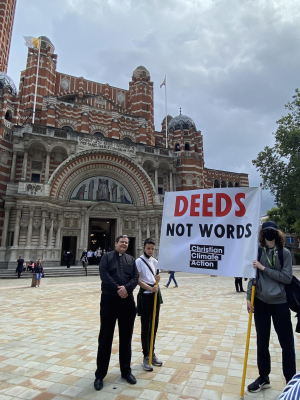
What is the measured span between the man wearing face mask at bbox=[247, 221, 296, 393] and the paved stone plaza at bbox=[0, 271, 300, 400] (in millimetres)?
340

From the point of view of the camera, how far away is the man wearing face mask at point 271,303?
326cm

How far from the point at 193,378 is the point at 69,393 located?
1.73 m

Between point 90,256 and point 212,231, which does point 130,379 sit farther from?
point 90,256

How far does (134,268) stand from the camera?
13.1 ft

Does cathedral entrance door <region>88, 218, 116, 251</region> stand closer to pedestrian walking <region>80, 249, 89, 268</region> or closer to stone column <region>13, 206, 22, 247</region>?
pedestrian walking <region>80, 249, 89, 268</region>

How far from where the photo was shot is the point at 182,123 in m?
34.2

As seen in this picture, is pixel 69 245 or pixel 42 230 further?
pixel 69 245

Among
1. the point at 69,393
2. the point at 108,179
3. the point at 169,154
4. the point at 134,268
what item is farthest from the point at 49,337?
the point at 169,154

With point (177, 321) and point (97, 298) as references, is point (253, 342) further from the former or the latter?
point (97, 298)

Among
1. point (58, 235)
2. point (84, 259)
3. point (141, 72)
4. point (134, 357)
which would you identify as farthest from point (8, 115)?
point (134, 357)

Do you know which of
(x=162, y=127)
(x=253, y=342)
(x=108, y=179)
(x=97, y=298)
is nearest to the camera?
(x=253, y=342)

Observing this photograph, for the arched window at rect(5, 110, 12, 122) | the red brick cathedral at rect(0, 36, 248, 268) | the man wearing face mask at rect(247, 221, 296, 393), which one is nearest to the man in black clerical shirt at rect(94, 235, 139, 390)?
the man wearing face mask at rect(247, 221, 296, 393)

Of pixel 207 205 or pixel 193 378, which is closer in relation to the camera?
pixel 193 378

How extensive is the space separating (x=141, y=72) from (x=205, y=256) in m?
34.3
